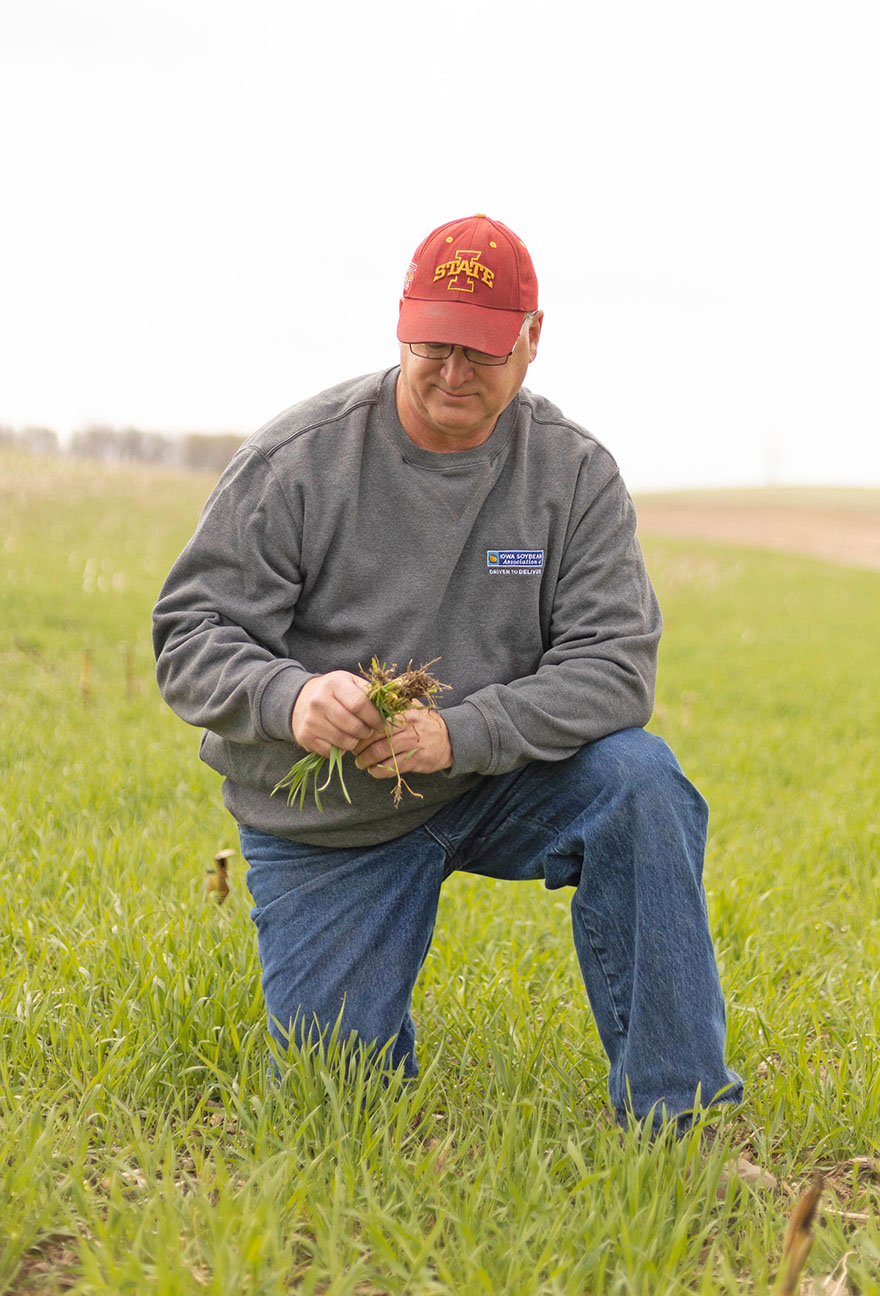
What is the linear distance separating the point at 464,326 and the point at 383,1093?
160 centimetres

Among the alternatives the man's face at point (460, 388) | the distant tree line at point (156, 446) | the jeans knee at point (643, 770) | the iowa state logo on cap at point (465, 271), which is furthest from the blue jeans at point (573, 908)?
the distant tree line at point (156, 446)

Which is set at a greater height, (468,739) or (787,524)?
(468,739)

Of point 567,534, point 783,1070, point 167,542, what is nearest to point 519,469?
point 567,534

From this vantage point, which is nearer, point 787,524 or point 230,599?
point 230,599

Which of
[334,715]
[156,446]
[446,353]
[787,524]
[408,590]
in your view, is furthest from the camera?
[156,446]

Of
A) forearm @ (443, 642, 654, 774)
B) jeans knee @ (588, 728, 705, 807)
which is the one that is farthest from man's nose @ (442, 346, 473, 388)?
jeans knee @ (588, 728, 705, 807)

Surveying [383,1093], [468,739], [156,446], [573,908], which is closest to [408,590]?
[468,739]

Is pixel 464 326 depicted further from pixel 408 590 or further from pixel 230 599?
pixel 230 599

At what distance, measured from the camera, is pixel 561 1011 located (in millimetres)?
2854

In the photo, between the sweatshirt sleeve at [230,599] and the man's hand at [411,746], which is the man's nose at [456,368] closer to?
the sweatshirt sleeve at [230,599]

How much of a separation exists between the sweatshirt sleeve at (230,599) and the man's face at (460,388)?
1.22 feet

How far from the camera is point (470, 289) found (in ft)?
7.78

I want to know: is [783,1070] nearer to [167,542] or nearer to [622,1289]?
[622,1289]

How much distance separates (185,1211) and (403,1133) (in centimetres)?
50
